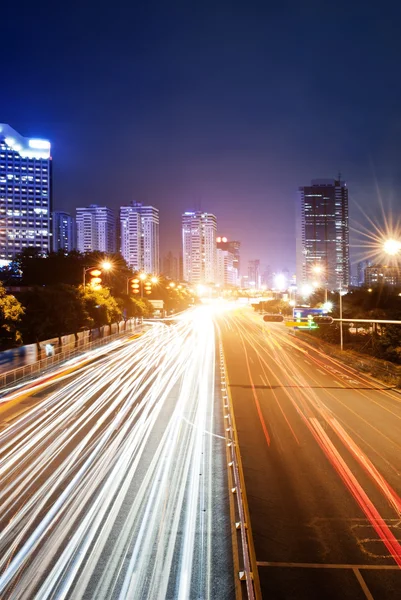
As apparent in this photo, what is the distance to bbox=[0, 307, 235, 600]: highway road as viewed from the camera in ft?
25.6

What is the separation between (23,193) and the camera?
177 meters

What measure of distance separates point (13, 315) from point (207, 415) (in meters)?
16.1

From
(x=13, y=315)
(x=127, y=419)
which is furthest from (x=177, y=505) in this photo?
(x=13, y=315)

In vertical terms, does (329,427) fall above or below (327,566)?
below

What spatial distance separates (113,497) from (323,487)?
19.7 ft

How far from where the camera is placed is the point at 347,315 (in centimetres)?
5244

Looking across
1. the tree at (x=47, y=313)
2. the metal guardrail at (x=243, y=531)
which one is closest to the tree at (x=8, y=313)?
the tree at (x=47, y=313)

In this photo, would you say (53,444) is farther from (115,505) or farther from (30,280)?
(30,280)

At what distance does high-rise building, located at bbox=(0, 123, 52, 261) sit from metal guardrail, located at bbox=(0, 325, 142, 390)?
14400cm

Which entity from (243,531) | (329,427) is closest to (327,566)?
(243,531)

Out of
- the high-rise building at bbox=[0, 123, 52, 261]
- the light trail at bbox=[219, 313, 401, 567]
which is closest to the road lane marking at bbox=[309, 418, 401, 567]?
the light trail at bbox=[219, 313, 401, 567]

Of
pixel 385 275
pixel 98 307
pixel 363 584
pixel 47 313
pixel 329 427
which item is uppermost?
pixel 385 275

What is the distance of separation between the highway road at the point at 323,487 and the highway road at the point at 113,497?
3.59ft

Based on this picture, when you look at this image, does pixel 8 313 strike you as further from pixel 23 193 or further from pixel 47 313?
pixel 23 193
